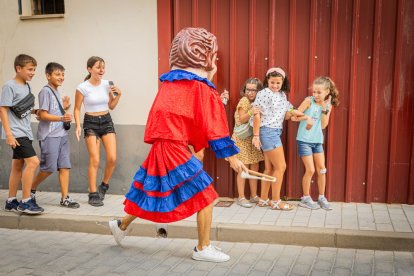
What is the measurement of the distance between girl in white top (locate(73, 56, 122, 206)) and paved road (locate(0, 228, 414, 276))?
1.14 m

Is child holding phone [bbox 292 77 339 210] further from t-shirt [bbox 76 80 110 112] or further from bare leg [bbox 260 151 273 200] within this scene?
t-shirt [bbox 76 80 110 112]

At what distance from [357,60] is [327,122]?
0.85 m

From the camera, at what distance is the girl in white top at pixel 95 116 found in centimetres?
600

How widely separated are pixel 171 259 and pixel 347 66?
10.3ft

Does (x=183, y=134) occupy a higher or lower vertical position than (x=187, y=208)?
higher

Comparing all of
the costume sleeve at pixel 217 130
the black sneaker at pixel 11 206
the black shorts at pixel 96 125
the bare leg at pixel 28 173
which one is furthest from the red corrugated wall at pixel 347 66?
the black sneaker at pixel 11 206

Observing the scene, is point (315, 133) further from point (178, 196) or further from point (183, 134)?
point (178, 196)

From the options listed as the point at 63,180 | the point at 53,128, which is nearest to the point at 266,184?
the point at 63,180

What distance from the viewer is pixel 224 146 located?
4074 mm

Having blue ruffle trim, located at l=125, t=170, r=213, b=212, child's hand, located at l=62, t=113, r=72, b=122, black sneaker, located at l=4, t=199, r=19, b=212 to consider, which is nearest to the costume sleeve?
blue ruffle trim, located at l=125, t=170, r=213, b=212

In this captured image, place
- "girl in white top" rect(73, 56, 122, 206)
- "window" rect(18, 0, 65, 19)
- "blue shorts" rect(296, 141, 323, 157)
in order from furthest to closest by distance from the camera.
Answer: "window" rect(18, 0, 65, 19), "girl in white top" rect(73, 56, 122, 206), "blue shorts" rect(296, 141, 323, 157)

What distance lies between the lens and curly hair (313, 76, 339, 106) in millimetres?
5566

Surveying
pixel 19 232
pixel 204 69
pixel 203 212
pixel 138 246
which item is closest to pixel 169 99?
pixel 204 69

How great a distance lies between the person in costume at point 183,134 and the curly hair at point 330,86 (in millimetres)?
Result: 1766
